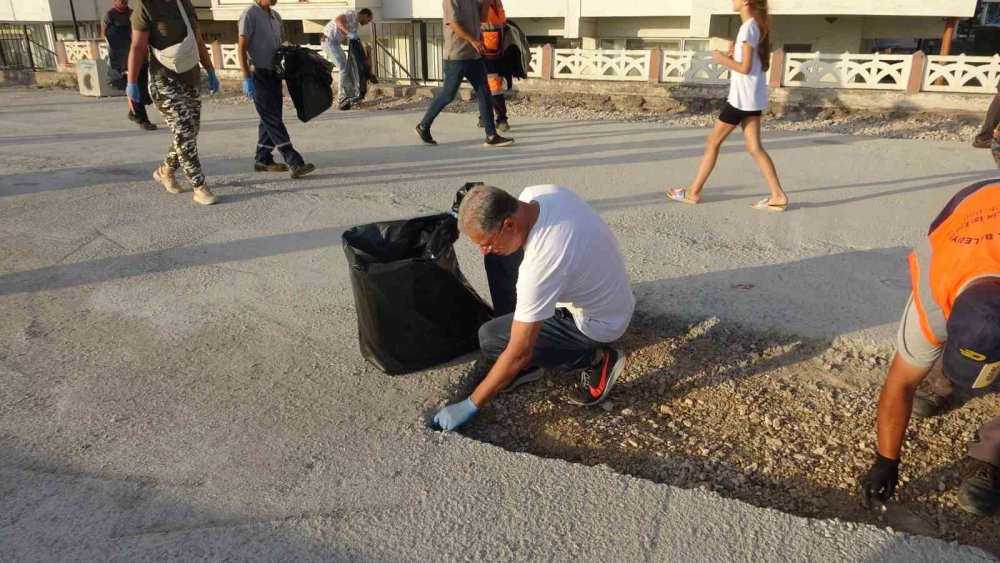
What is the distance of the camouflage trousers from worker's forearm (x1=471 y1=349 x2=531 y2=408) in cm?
348

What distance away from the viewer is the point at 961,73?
8.59 metres

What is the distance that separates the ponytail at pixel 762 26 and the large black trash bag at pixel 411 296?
9.12ft

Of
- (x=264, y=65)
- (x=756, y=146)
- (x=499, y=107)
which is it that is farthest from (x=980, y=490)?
(x=499, y=107)

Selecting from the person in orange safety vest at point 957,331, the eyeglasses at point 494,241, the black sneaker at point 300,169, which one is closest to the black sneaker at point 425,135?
the black sneaker at point 300,169

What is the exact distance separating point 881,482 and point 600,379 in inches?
40.1

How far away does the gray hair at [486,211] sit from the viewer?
2.22m

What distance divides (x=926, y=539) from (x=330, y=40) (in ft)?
33.9

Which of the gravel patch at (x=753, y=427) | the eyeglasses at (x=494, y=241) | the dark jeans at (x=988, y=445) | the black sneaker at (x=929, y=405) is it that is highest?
the eyeglasses at (x=494, y=241)

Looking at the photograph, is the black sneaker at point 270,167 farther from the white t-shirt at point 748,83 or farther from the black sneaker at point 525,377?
the black sneaker at point 525,377

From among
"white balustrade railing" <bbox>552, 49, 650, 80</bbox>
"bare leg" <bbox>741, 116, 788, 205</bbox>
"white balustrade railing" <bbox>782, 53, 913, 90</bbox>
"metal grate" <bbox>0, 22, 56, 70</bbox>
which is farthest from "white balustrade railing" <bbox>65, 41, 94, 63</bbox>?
"bare leg" <bbox>741, 116, 788, 205</bbox>

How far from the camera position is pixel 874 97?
342 inches

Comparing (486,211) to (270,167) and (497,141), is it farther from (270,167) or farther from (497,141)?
(497,141)

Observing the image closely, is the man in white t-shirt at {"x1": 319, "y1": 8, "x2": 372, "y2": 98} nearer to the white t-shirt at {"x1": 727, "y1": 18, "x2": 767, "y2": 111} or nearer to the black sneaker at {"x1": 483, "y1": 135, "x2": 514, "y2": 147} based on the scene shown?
the black sneaker at {"x1": 483, "y1": 135, "x2": 514, "y2": 147}

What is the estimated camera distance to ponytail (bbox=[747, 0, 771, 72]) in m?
4.32
